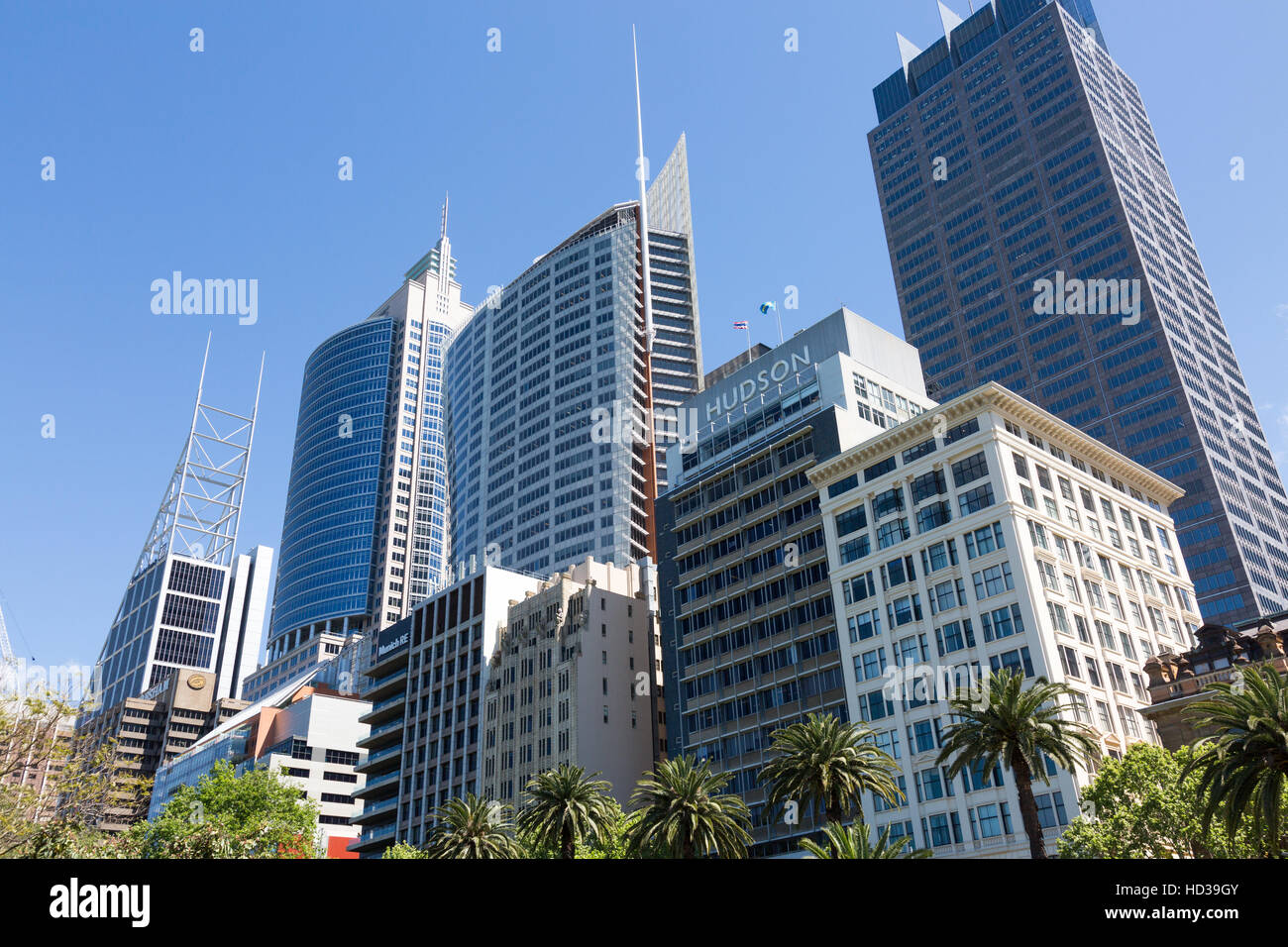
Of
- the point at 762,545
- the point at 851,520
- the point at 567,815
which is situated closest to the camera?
the point at 567,815

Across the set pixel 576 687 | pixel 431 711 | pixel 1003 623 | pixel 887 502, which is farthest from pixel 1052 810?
pixel 431 711

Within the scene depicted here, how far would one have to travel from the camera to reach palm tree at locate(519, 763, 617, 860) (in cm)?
7450

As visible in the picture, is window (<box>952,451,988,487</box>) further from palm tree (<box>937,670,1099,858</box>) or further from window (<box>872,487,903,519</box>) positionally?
palm tree (<box>937,670,1099,858</box>)

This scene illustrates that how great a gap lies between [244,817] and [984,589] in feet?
241

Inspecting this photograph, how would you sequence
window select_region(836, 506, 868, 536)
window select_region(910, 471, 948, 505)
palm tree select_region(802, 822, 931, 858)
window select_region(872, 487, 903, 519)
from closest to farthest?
palm tree select_region(802, 822, 931, 858), window select_region(910, 471, 948, 505), window select_region(872, 487, 903, 519), window select_region(836, 506, 868, 536)

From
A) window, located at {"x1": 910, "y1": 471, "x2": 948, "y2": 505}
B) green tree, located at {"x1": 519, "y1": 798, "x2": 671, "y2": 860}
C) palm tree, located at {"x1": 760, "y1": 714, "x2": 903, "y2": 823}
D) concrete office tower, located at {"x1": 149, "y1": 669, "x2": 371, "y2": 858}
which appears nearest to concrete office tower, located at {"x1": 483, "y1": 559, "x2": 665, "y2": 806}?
green tree, located at {"x1": 519, "y1": 798, "x2": 671, "y2": 860}

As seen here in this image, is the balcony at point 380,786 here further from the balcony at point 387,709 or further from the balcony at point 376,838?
the balcony at point 387,709

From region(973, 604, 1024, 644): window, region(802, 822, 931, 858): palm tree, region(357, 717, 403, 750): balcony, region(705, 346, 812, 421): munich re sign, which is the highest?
region(705, 346, 812, 421): munich re sign

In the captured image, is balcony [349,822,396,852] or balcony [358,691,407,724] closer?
Result: balcony [349,822,396,852]

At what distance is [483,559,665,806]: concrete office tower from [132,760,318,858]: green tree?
23.8 m

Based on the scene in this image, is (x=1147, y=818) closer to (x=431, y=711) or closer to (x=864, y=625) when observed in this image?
(x=864, y=625)

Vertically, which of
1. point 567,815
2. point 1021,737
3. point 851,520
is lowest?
point 567,815

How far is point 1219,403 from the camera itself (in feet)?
655

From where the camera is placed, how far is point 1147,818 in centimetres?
5691
